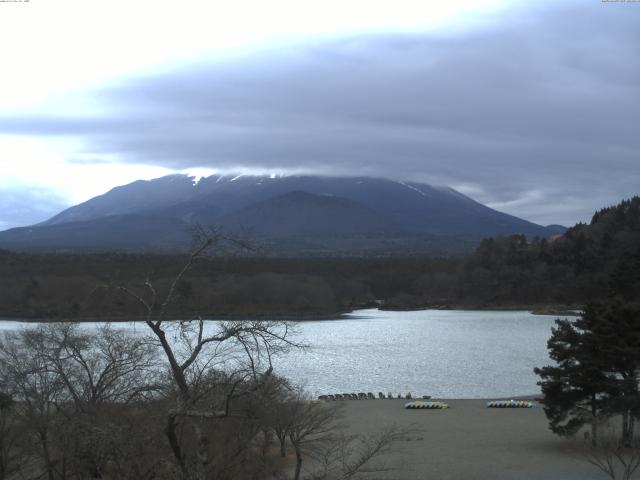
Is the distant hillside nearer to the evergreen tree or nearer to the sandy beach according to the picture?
the sandy beach

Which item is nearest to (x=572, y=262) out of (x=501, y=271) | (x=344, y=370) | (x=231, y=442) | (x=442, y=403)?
(x=501, y=271)

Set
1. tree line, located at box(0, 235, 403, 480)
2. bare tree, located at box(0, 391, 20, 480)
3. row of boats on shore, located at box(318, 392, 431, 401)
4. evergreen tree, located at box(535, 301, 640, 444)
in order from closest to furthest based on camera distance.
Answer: tree line, located at box(0, 235, 403, 480), bare tree, located at box(0, 391, 20, 480), evergreen tree, located at box(535, 301, 640, 444), row of boats on shore, located at box(318, 392, 431, 401)

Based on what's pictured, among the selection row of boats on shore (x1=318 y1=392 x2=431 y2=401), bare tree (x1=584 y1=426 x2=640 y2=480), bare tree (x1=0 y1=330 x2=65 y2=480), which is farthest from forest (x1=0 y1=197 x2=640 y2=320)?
bare tree (x1=0 y1=330 x2=65 y2=480)

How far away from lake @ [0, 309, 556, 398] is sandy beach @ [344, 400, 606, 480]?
15.9 ft

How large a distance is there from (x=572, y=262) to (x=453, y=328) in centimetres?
4267

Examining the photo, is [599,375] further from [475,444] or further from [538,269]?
[538,269]

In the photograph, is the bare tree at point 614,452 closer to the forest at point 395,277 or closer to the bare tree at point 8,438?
the bare tree at point 8,438

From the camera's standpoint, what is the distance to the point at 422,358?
2202 inches

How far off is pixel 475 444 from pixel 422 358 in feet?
98.4

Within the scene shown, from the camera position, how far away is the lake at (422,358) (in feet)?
139

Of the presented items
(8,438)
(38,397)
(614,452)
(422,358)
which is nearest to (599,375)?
(614,452)

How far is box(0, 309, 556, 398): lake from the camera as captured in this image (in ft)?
139

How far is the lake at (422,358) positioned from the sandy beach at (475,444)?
15.9ft

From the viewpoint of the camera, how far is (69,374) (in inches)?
696
